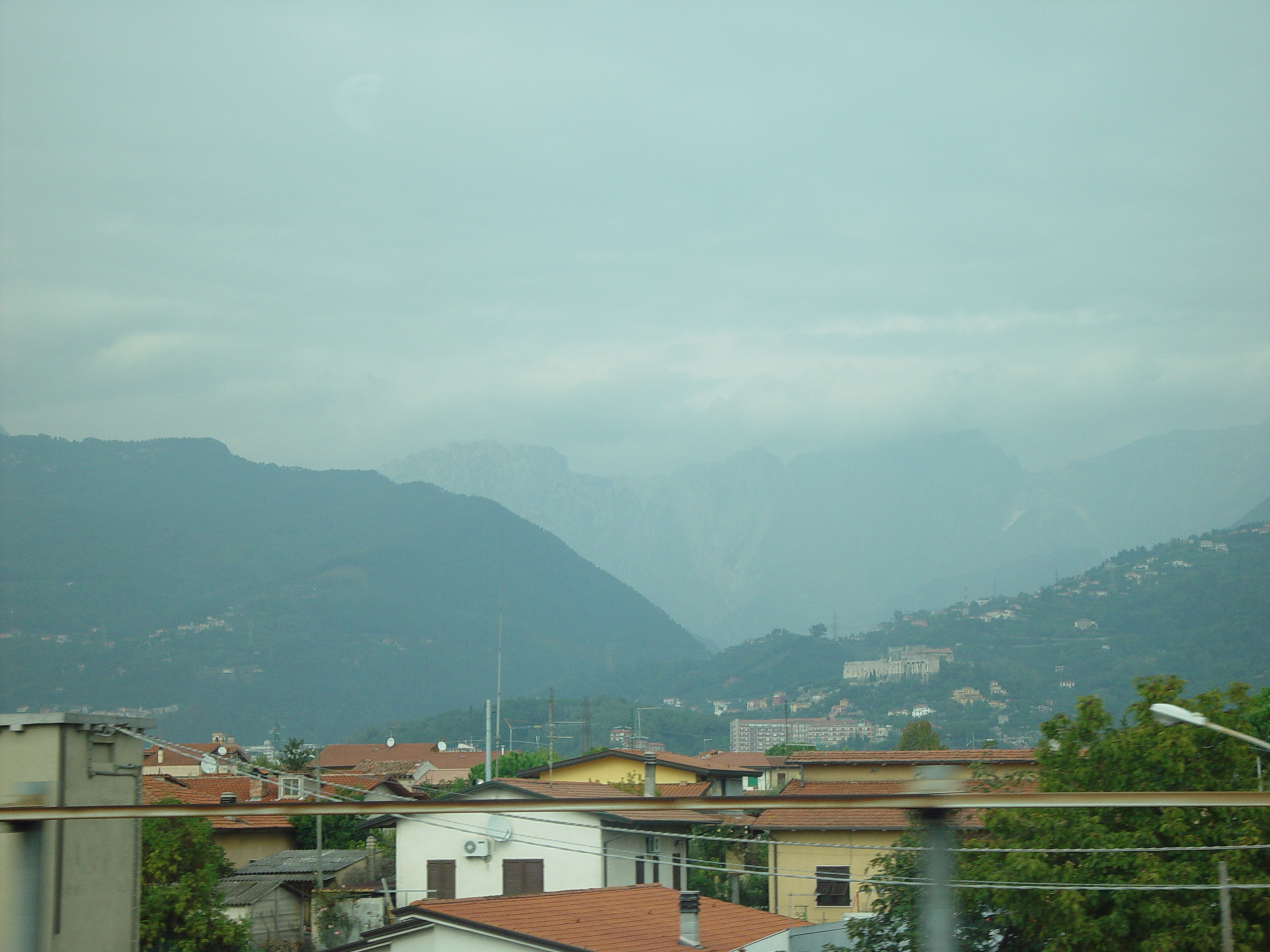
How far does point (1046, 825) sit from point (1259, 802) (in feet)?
44.8

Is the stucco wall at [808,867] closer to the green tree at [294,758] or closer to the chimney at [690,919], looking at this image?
the chimney at [690,919]

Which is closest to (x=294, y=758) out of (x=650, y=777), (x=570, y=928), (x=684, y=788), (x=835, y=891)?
(x=684, y=788)

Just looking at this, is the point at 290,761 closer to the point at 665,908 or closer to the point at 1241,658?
the point at 665,908

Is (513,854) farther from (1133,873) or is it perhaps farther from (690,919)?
(1133,873)

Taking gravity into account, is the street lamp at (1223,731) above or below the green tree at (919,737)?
above

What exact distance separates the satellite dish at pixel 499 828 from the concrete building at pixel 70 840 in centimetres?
1616

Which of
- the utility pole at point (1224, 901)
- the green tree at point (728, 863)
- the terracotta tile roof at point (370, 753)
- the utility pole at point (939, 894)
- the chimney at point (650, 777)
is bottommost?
the green tree at point (728, 863)

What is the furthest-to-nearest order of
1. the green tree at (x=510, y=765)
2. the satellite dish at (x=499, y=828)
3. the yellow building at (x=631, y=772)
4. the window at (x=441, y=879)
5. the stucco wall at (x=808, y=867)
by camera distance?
the green tree at (x=510, y=765)
the yellow building at (x=631, y=772)
the stucco wall at (x=808, y=867)
the window at (x=441, y=879)
the satellite dish at (x=499, y=828)

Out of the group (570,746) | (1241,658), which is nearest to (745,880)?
(570,746)

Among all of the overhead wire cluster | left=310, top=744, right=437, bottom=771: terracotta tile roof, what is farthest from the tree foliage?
left=310, top=744, right=437, bottom=771: terracotta tile roof

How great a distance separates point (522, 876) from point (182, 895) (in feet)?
23.5

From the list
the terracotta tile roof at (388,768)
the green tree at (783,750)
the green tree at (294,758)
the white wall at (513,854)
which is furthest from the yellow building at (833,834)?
the green tree at (783,750)

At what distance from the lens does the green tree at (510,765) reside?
258 ft

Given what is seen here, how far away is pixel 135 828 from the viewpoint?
7445mm
